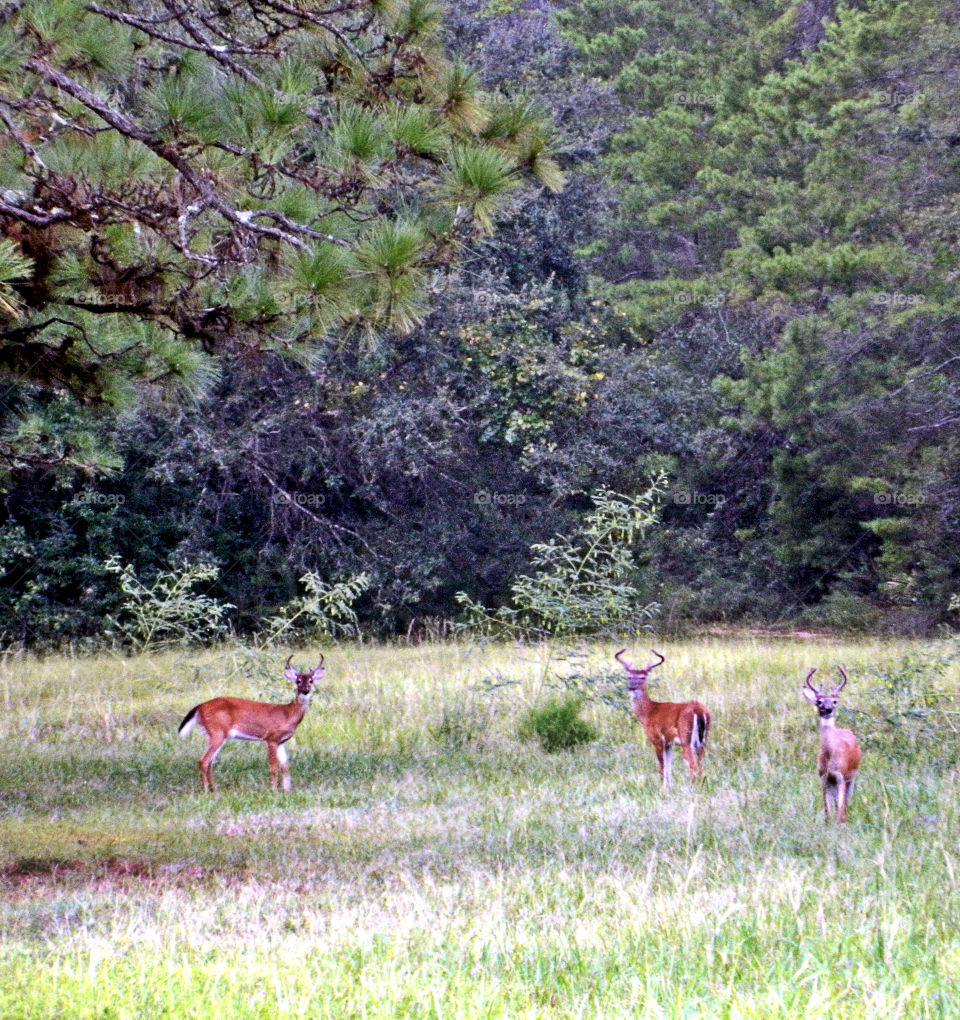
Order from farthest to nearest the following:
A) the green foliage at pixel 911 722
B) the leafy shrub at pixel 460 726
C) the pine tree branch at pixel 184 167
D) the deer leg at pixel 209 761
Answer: the leafy shrub at pixel 460 726 → the green foliage at pixel 911 722 → the deer leg at pixel 209 761 → the pine tree branch at pixel 184 167

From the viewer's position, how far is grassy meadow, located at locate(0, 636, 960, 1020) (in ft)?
14.1

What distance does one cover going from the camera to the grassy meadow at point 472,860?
4.29 metres

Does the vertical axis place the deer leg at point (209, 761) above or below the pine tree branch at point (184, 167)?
below

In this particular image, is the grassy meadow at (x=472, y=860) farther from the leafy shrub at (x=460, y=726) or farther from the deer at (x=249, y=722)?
the deer at (x=249, y=722)

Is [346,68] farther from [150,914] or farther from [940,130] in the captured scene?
[940,130]

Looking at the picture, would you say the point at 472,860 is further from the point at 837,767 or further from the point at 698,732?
the point at 698,732

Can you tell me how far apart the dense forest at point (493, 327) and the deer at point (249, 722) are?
1.89 meters

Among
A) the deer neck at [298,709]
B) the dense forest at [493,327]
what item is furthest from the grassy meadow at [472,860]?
the dense forest at [493,327]

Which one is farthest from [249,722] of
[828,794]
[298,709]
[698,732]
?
[828,794]

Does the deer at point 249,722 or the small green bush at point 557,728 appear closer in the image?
the deer at point 249,722

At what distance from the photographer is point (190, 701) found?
1324cm

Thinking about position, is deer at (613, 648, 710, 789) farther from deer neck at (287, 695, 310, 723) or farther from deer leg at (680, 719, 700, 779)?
deer neck at (287, 695, 310, 723)

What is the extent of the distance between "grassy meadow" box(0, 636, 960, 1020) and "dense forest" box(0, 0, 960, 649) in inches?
76.9

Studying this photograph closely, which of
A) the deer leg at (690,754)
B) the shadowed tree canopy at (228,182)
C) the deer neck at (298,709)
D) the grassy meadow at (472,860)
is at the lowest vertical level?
the grassy meadow at (472,860)
